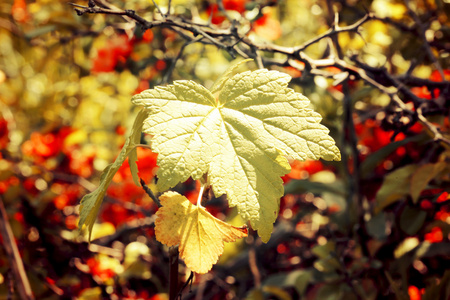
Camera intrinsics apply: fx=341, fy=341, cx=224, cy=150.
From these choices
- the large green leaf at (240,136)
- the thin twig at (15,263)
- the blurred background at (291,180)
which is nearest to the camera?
the large green leaf at (240,136)

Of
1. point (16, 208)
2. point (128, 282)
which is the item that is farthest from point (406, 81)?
point (16, 208)

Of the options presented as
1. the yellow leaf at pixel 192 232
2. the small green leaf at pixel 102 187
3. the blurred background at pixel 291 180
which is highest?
the small green leaf at pixel 102 187

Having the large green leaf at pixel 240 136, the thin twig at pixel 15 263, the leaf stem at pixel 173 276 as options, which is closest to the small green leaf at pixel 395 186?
the large green leaf at pixel 240 136

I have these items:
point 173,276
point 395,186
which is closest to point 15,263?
point 173,276

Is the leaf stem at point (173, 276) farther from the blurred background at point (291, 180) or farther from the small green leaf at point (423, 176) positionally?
the small green leaf at point (423, 176)

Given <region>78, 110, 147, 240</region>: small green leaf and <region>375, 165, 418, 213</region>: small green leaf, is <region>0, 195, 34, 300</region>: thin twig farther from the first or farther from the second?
<region>375, 165, 418, 213</region>: small green leaf

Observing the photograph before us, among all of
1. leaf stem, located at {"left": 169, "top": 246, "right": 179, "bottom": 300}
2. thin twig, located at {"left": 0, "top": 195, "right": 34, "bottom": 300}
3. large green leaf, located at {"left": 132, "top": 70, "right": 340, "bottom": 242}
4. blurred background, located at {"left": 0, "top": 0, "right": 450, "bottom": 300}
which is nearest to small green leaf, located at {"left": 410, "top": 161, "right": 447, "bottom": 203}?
blurred background, located at {"left": 0, "top": 0, "right": 450, "bottom": 300}

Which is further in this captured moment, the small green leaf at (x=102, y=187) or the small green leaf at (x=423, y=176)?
the small green leaf at (x=423, y=176)

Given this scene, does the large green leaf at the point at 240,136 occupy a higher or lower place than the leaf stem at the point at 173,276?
higher
